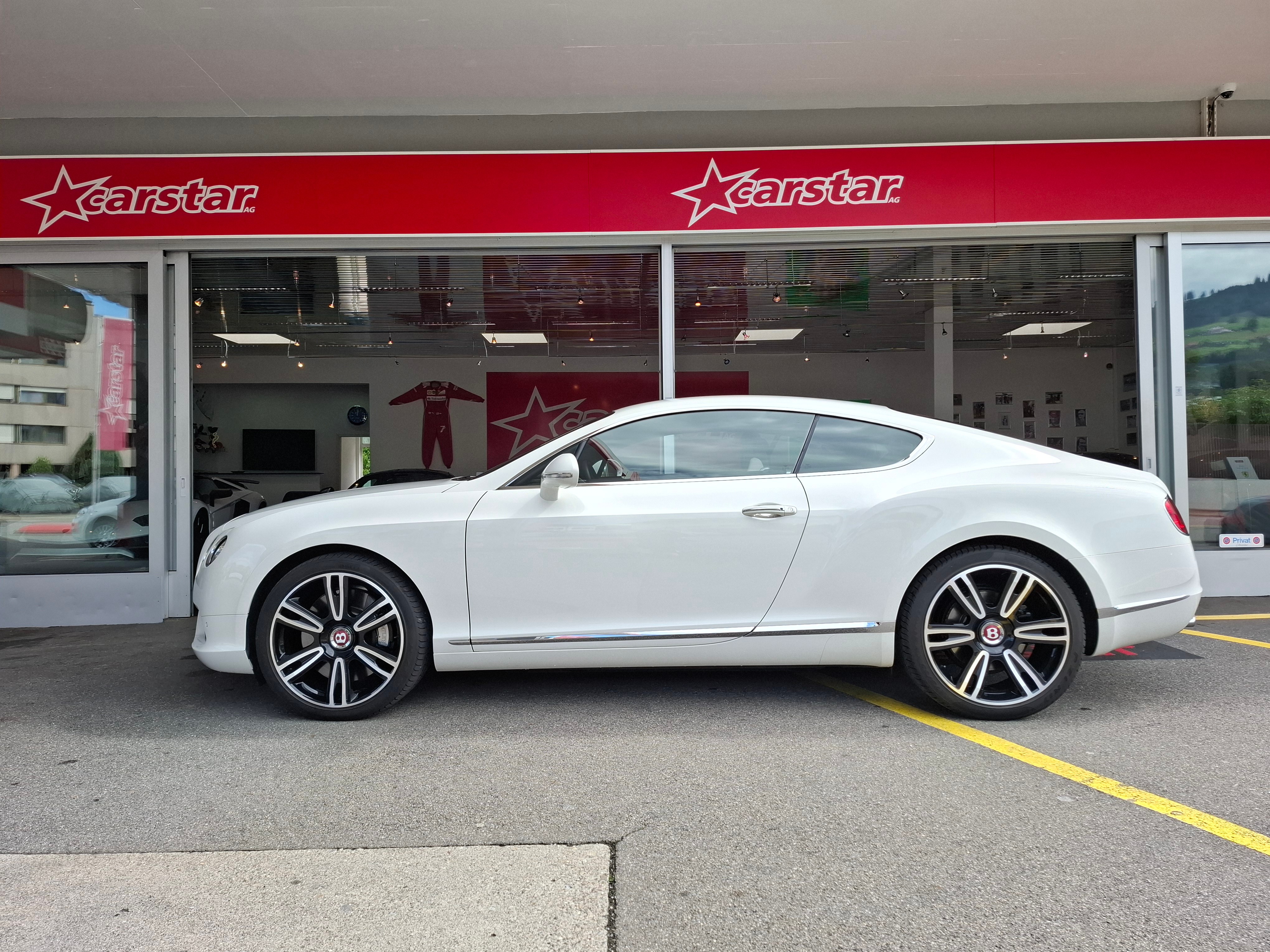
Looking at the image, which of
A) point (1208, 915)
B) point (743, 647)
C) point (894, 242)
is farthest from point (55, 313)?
point (1208, 915)

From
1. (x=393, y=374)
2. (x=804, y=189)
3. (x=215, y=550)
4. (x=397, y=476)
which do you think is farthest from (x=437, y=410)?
(x=215, y=550)

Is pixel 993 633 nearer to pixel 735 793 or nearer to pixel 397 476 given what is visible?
pixel 735 793

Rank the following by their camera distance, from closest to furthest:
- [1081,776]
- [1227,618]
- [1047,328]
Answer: [1081,776]
[1227,618]
[1047,328]

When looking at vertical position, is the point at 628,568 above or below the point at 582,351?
below

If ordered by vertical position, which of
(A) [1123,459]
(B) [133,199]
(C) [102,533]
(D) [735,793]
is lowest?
(D) [735,793]

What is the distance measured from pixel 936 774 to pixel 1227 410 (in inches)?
217

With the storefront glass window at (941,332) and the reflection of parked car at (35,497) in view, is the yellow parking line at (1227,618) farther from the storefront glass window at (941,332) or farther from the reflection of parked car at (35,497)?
the reflection of parked car at (35,497)

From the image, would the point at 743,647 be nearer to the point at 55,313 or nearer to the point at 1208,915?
the point at 1208,915

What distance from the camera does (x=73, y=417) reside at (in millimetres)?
6793

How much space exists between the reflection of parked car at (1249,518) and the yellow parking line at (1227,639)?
178 centimetres

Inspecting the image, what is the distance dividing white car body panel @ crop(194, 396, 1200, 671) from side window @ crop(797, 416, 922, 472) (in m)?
0.10

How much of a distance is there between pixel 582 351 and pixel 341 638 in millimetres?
13493

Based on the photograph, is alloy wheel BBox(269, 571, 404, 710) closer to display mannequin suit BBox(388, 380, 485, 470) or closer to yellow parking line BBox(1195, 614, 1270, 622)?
yellow parking line BBox(1195, 614, 1270, 622)

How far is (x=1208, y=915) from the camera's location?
6.74ft
